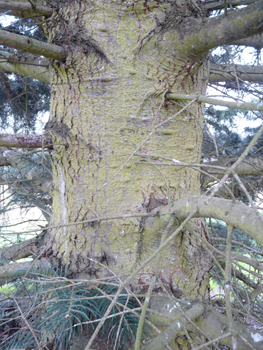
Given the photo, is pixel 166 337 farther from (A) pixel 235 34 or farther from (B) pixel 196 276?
(A) pixel 235 34

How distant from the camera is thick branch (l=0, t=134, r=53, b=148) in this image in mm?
1039

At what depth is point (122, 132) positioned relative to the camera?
3.50 ft

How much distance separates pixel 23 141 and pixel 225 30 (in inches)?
30.9

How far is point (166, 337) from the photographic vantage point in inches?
26.0

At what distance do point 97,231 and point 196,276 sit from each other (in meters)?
0.41

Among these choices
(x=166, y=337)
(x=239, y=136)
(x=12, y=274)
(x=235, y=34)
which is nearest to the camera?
(x=166, y=337)

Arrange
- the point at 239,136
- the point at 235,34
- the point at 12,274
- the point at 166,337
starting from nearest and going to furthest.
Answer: the point at 166,337 → the point at 235,34 → the point at 12,274 → the point at 239,136

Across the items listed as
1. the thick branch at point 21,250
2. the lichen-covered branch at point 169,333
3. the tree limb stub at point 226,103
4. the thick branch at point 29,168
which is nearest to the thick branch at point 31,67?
the thick branch at point 29,168

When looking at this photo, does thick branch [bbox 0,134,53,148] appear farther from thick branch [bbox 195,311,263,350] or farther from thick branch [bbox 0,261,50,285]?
thick branch [bbox 195,311,263,350]

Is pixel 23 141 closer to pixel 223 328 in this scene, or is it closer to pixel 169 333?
pixel 169 333

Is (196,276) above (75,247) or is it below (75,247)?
below

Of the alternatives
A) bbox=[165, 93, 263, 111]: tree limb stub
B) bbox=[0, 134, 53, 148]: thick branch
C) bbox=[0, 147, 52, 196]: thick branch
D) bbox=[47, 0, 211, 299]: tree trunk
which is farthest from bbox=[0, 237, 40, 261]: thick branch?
bbox=[165, 93, 263, 111]: tree limb stub

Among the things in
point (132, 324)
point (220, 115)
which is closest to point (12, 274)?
point (132, 324)

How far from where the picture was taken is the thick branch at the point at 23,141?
104 centimetres
